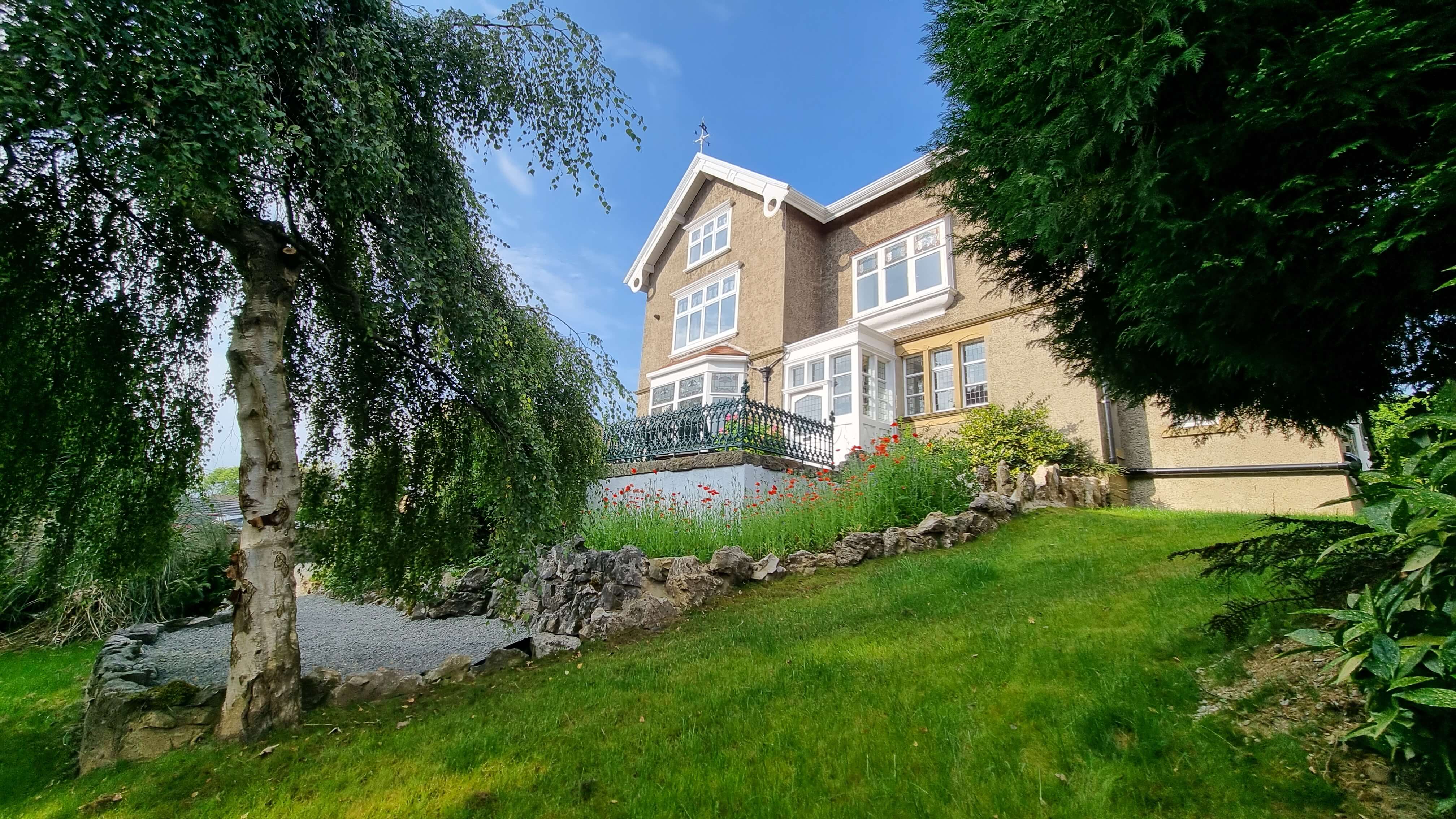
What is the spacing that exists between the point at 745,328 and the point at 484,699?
1438 cm

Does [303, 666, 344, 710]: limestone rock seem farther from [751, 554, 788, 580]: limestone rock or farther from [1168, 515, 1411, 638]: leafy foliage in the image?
[1168, 515, 1411, 638]: leafy foliage

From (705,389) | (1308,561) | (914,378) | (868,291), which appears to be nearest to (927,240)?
(868,291)

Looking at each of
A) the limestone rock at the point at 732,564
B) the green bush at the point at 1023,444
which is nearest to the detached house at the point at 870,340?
the green bush at the point at 1023,444

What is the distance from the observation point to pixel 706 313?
1938 centimetres

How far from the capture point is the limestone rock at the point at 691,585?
6227 millimetres

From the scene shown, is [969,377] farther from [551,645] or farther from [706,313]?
[551,645]

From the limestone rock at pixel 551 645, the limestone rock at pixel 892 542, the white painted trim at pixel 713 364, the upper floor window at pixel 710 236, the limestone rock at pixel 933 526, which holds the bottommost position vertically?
the limestone rock at pixel 551 645

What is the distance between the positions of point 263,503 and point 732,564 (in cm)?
428

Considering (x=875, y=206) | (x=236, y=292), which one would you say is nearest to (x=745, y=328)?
(x=875, y=206)

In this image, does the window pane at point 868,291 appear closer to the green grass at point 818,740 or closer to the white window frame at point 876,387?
the white window frame at point 876,387

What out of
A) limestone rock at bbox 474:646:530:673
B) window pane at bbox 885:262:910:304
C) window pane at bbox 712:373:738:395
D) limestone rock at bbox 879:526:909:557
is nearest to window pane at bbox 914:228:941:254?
window pane at bbox 885:262:910:304

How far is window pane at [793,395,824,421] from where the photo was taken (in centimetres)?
1473

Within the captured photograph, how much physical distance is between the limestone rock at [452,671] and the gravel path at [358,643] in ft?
1.31

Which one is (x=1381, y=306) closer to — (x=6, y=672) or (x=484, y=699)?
(x=484, y=699)
